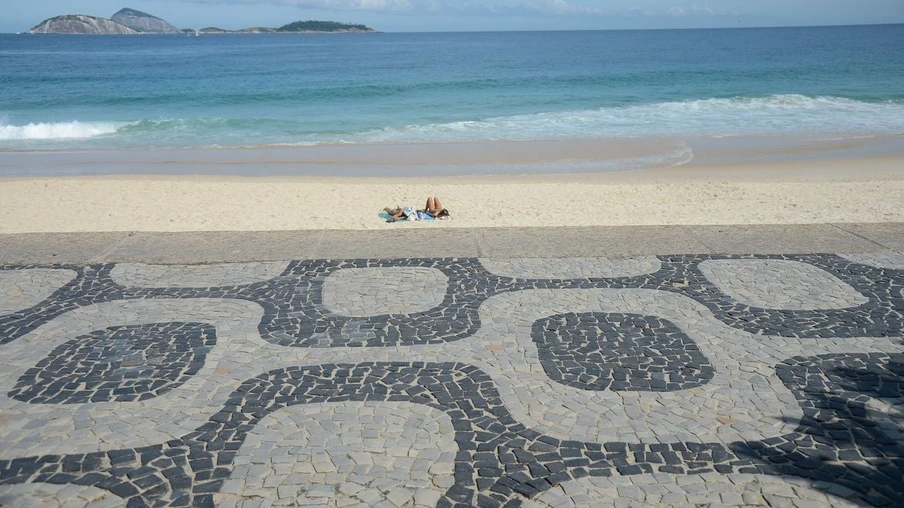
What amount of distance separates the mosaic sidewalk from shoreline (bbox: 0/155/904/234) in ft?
9.59

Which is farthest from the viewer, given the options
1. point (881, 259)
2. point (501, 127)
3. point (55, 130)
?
point (55, 130)

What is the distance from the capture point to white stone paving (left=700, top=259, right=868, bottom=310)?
6871 millimetres

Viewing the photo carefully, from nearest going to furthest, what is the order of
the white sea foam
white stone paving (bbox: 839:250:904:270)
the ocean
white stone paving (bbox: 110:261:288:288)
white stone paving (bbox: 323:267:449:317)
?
1. white stone paving (bbox: 323:267:449:317)
2. white stone paving (bbox: 110:261:288:288)
3. white stone paving (bbox: 839:250:904:270)
4. the ocean
5. the white sea foam

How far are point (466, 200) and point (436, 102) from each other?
19684mm

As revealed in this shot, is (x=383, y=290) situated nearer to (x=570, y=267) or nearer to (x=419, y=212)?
(x=570, y=267)

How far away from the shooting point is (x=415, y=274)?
305 inches

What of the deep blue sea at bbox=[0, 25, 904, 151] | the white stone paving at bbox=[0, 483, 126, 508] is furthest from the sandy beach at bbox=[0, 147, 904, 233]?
the white stone paving at bbox=[0, 483, 126, 508]

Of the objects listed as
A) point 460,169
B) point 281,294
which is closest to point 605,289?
point 281,294

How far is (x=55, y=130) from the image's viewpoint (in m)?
25.7

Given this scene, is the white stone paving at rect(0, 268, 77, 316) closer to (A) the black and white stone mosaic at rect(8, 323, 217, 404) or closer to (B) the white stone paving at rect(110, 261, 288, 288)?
(B) the white stone paving at rect(110, 261, 288, 288)

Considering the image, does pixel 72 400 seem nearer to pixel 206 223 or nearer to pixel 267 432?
pixel 267 432

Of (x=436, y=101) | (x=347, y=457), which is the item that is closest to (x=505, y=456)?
(x=347, y=457)

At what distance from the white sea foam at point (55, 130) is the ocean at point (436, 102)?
66mm

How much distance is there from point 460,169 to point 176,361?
38.9 feet
